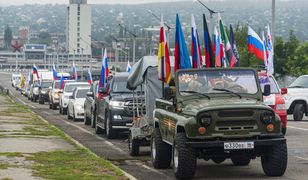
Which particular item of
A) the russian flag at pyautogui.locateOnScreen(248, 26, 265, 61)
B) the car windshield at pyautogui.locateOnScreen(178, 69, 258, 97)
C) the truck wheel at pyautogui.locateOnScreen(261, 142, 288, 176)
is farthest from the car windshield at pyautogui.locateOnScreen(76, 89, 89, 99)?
the truck wheel at pyautogui.locateOnScreen(261, 142, 288, 176)

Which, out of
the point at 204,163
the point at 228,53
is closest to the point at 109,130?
the point at 228,53

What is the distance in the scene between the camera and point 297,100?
120 ft

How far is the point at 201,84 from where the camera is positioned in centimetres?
1755

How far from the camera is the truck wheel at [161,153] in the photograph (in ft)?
59.6

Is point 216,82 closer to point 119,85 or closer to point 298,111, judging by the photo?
point 119,85

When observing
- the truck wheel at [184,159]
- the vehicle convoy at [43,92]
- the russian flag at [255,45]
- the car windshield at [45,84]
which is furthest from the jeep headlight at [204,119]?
the car windshield at [45,84]

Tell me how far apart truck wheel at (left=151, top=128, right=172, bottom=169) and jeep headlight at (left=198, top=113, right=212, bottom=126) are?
7.30 feet

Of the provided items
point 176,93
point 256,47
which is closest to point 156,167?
point 176,93

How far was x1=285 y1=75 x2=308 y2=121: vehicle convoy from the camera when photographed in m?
36.2

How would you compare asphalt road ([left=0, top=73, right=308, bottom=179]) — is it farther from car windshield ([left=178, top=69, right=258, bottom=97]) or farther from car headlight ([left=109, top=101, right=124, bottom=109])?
car windshield ([left=178, top=69, right=258, bottom=97])

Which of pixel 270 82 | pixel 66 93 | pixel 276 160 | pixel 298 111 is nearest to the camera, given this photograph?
pixel 276 160

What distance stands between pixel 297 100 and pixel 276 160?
20.4 meters

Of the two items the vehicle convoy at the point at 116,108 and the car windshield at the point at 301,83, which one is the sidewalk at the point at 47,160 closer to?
the vehicle convoy at the point at 116,108

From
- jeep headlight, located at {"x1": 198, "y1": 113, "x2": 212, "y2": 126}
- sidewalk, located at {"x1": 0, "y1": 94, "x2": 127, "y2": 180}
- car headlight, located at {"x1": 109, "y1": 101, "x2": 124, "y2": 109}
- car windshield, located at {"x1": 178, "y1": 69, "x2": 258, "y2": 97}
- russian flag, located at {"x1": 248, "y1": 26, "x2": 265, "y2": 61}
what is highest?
russian flag, located at {"x1": 248, "y1": 26, "x2": 265, "y2": 61}
